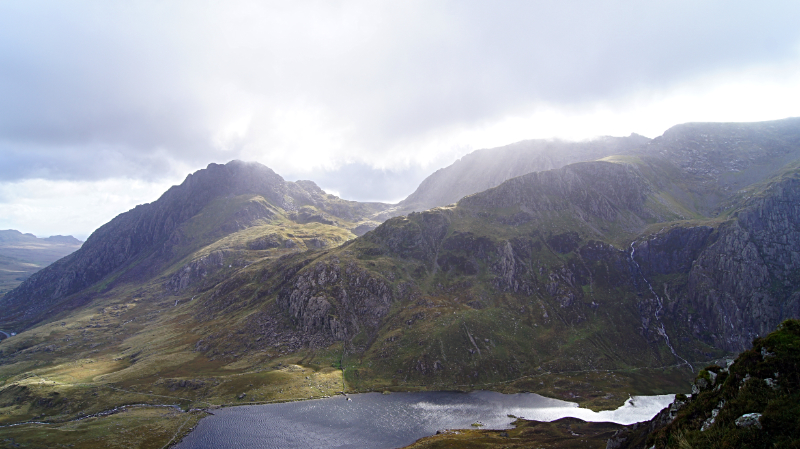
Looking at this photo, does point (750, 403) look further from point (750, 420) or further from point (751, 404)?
point (750, 420)

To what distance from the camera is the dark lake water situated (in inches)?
4564

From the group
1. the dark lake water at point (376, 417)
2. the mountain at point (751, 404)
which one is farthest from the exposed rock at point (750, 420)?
the dark lake water at point (376, 417)

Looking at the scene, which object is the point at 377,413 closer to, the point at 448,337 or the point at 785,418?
the point at 448,337

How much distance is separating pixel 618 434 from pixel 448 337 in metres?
129

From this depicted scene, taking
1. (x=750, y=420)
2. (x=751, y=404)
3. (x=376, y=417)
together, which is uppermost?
(x=751, y=404)

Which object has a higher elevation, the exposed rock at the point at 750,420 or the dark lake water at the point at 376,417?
the exposed rock at the point at 750,420

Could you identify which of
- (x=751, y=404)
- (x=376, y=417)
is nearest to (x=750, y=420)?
(x=751, y=404)

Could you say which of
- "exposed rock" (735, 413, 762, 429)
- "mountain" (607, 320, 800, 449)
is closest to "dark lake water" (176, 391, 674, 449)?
"mountain" (607, 320, 800, 449)

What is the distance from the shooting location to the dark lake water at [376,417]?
380ft

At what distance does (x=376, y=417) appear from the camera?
133625mm

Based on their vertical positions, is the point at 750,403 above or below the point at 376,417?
above

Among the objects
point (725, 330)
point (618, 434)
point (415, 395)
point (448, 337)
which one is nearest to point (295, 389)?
point (415, 395)

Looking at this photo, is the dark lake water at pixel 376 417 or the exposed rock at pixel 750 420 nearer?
the exposed rock at pixel 750 420

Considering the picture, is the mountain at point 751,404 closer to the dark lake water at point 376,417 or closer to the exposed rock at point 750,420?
the exposed rock at point 750,420
